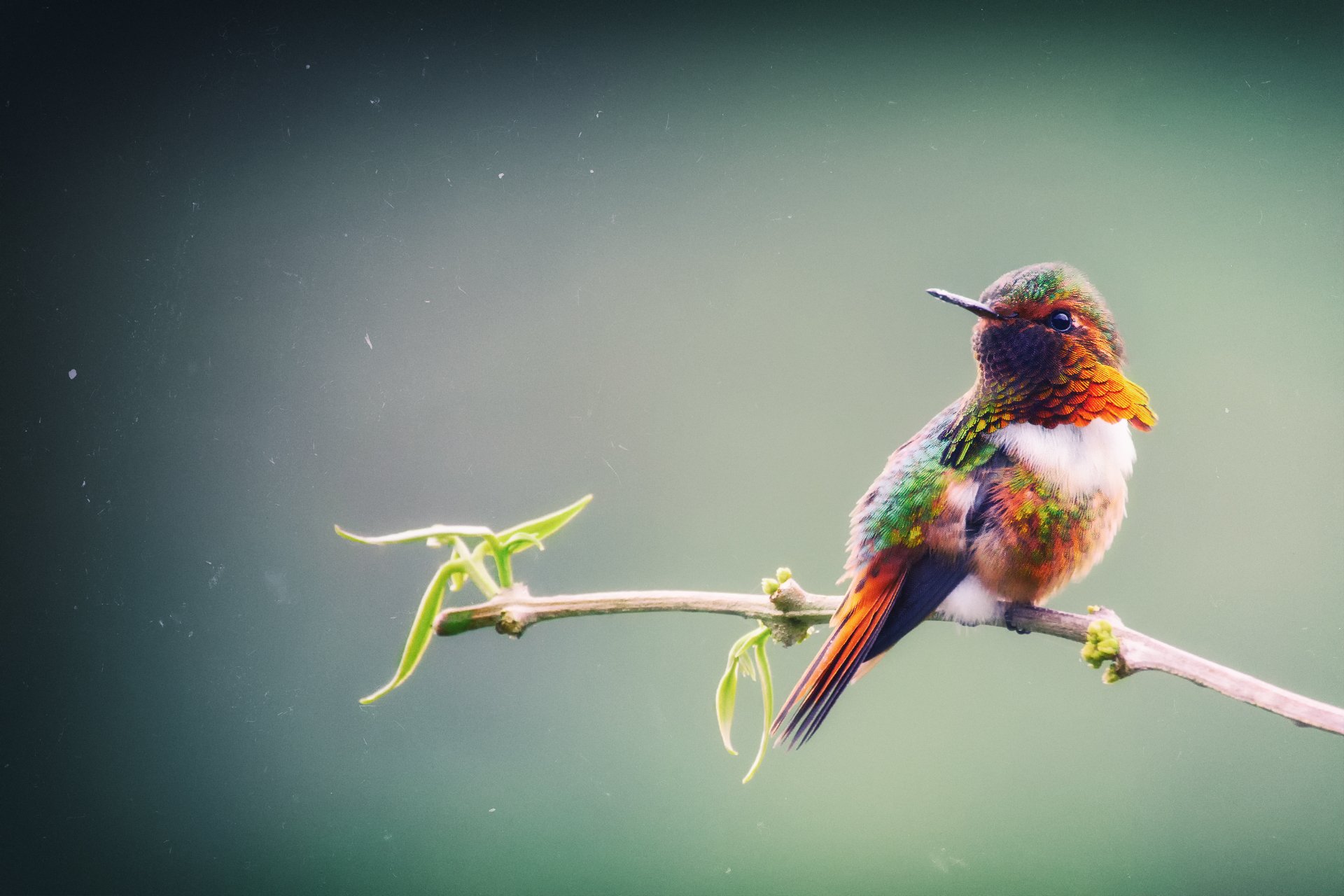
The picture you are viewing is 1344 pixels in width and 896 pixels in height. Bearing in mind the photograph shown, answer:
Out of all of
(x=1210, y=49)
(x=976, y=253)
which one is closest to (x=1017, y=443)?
(x=976, y=253)

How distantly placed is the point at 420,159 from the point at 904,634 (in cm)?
89

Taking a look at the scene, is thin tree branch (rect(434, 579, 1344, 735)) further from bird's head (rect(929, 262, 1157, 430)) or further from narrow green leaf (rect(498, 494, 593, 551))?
bird's head (rect(929, 262, 1157, 430))

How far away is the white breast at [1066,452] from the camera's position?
96 centimetres

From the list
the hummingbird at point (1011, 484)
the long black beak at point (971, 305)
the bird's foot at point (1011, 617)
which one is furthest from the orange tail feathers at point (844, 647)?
the long black beak at point (971, 305)

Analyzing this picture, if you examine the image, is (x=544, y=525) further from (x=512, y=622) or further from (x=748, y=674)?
(x=748, y=674)

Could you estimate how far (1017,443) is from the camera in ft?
3.16

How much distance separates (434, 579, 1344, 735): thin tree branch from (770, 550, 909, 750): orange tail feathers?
28 millimetres

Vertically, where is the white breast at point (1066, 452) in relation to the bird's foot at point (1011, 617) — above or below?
above

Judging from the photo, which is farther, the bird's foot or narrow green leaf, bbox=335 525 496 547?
the bird's foot

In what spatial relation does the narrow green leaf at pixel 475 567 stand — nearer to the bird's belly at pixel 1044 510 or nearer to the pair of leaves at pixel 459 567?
the pair of leaves at pixel 459 567

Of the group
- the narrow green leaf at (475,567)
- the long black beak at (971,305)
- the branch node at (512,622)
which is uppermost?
the long black beak at (971,305)

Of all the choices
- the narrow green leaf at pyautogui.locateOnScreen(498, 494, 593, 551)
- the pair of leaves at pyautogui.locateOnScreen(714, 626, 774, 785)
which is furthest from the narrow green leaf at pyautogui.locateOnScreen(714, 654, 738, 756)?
the narrow green leaf at pyautogui.locateOnScreen(498, 494, 593, 551)

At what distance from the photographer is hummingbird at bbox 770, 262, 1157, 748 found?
3.09ft

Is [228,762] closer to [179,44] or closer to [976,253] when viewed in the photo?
[179,44]
